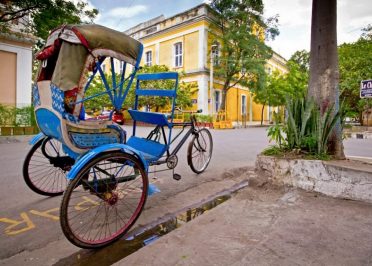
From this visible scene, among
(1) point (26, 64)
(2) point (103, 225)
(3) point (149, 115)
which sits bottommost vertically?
(2) point (103, 225)

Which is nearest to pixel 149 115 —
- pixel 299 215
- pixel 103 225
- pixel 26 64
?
pixel 103 225

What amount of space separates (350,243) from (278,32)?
24026 mm

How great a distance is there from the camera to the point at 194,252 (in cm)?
218

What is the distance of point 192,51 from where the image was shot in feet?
81.2

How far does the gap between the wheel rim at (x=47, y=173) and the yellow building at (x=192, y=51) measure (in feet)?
64.3

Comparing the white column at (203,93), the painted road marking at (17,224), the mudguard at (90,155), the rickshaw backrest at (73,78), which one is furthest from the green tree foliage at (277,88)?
the painted road marking at (17,224)

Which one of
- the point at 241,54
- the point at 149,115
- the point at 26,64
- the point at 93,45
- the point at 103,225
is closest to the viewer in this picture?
the point at 93,45

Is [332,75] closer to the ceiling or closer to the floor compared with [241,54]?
closer to the floor

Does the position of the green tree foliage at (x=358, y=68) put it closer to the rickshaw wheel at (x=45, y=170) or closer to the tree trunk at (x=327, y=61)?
the tree trunk at (x=327, y=61)

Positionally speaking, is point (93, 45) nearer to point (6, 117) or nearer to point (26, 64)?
point (6, 117)

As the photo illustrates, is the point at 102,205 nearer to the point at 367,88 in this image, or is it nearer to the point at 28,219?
the point at 28,219

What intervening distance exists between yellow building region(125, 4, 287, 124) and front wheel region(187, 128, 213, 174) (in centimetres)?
1808

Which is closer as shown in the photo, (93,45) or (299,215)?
(93,45)

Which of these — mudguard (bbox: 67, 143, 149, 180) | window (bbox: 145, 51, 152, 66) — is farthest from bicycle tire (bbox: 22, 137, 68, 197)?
window (bbox: 145, 51, 152, 66)
